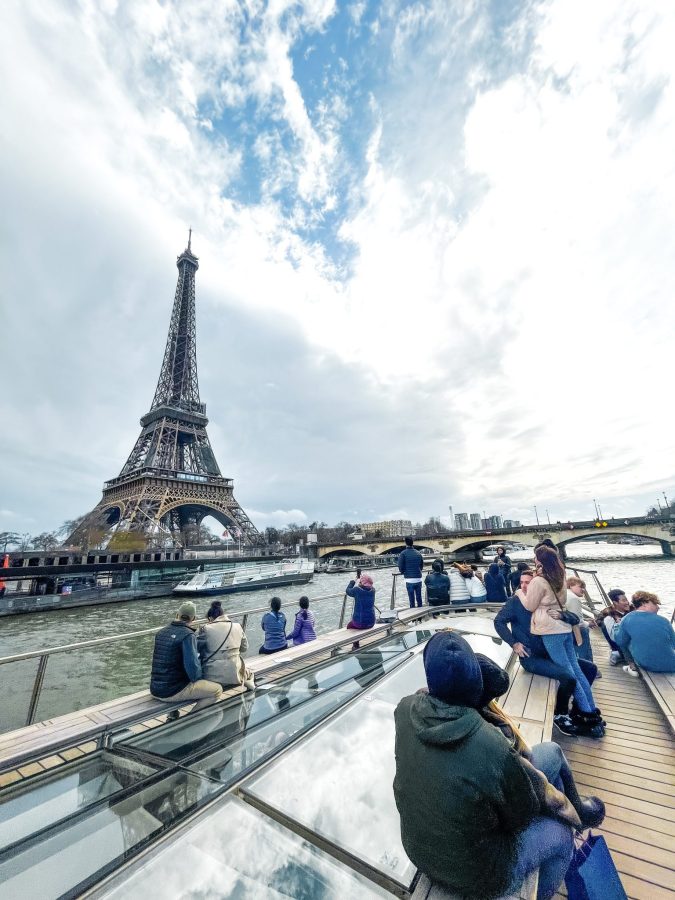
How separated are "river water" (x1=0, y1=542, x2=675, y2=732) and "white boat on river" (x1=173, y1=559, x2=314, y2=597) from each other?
83 cm

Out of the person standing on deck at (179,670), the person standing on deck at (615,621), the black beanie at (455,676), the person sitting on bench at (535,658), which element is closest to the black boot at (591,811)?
the black beanie at (455,676)

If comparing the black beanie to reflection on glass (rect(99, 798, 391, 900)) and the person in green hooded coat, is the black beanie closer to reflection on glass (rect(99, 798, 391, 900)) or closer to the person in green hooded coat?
the person in green hooded coat

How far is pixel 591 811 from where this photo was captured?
1.86 m

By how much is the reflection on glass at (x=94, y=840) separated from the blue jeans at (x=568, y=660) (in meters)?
2.97

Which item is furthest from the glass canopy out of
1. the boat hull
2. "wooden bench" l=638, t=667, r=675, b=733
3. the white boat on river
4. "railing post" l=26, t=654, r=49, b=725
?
the boat hull

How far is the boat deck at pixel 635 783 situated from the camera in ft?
6.58

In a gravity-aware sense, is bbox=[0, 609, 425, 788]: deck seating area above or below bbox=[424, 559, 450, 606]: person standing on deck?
below

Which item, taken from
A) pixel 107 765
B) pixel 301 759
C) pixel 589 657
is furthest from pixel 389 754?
pixel 589 657

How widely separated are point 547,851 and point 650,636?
3.81 metres

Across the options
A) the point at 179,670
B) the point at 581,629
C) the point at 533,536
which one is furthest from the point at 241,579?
the point at 533,536

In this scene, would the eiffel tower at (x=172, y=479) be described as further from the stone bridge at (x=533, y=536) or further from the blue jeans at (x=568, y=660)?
the blue jeans at (x=568, y=660)

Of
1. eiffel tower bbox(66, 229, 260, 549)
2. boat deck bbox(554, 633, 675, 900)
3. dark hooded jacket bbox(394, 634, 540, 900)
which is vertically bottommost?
boat deck bbox(554, 633, 675, 900)

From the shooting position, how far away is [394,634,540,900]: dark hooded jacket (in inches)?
53.4

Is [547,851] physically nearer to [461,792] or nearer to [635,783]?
[461,792]
